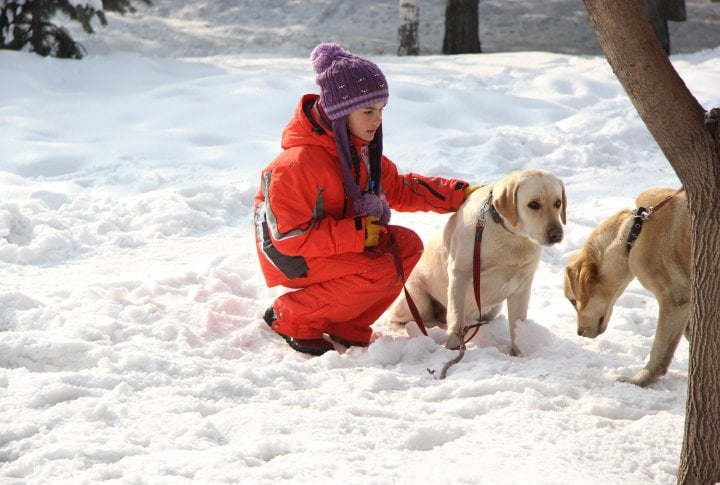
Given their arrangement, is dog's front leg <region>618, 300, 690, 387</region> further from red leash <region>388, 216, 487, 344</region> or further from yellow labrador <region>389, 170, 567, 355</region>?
red leash <region>388, 216, 487, 344</region>

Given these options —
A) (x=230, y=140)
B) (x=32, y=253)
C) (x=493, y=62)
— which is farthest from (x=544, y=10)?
(x=32, y=253)

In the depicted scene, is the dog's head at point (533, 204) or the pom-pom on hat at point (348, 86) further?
the pom-pom on hat at point (348, 86)

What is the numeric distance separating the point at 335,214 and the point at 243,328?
29.9 inches

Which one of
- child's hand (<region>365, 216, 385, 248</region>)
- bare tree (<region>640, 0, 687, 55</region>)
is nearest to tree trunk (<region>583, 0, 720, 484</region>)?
child's hand (<region>365, 216, 385, 248</region>)

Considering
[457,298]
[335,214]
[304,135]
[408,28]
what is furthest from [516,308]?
[408,28]

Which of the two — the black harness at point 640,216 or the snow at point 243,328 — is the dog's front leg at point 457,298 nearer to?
the snow at point 243,328

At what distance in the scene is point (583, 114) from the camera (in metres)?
8.48

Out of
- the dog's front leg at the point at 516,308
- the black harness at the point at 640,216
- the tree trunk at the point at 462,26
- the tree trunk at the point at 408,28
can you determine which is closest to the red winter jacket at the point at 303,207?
the dog's front leg at the point at 516,308

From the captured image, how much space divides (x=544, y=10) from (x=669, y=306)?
15.0 metres

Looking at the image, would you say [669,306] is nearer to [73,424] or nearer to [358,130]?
[358,130]

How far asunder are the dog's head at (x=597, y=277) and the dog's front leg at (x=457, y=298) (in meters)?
0.49

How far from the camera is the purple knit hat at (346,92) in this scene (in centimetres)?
402

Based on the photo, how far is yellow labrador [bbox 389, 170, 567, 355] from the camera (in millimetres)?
3902

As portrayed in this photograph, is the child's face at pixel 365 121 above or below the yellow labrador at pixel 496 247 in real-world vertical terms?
above
